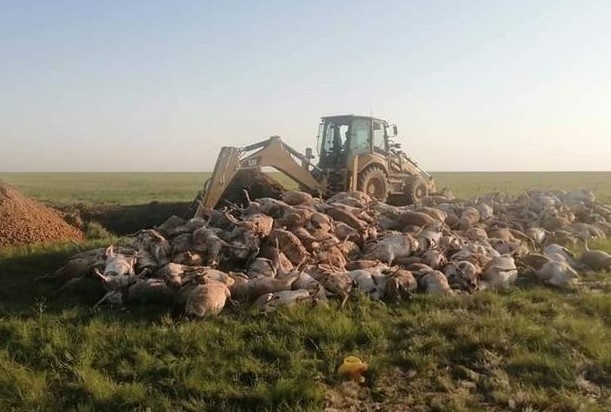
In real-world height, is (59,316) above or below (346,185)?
below

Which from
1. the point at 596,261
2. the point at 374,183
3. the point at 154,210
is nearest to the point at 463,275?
the point at 596,261

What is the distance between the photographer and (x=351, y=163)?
1809 centimetres

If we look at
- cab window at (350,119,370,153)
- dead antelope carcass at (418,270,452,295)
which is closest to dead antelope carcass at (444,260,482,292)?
dead antelope carcass at (418,270,452,295)

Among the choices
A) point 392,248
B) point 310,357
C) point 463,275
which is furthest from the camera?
point 392,248

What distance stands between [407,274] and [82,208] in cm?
1283

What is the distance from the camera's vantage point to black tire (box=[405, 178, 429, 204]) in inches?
794

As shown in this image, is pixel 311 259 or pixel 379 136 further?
pixel 379 136

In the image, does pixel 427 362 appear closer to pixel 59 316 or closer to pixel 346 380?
pixel 346 380

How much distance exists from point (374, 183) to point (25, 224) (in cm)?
970

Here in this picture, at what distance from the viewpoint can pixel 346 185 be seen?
18.1 metres

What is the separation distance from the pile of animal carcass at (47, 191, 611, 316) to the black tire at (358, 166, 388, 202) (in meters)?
4.66

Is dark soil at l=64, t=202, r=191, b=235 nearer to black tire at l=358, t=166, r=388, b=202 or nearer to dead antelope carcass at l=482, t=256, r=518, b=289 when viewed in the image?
black tire at l=358, t=166, r=388, b=202

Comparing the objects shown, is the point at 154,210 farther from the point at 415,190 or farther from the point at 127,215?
the point at 415,190

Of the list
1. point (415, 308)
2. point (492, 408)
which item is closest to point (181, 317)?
point (415, 308)
